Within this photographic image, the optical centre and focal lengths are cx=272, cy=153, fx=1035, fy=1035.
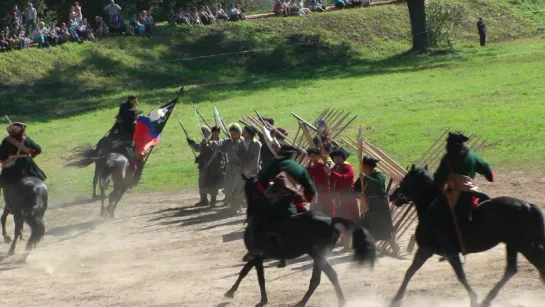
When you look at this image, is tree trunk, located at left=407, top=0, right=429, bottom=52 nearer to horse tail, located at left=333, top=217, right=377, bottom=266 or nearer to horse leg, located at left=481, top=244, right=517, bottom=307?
horse tail, located at left=333, top=217, right=377, bottom=266

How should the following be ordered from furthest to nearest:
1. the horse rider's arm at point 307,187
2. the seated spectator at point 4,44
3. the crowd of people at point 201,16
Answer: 1. the crowd of people at point 201,16
2. the seated spectator at point 4,44
3. the horse rider's arm at point 307,187

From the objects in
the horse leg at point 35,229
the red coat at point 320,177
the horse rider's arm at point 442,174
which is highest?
the horse rider's arm at point 442,174

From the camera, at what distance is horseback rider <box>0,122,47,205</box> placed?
54.4ft

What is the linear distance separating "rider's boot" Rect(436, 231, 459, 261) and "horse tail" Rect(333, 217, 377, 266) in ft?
2.52

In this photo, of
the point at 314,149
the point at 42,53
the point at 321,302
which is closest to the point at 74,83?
the point at 42,53

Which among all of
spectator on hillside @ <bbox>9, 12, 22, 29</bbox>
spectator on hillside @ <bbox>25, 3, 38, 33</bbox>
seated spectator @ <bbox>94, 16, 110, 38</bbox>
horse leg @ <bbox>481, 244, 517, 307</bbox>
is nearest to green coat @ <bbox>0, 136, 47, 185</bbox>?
horse leg @ <bbox>481, 244, 517, 307</bbox>

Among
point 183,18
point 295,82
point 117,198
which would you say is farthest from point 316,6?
point 117,198

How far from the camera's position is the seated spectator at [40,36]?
43188 millimetres

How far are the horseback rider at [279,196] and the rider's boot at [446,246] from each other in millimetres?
1608

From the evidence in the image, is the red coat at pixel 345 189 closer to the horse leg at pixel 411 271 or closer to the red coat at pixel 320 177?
the red coat at pixel 320 177

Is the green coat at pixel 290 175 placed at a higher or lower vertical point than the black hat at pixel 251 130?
higher

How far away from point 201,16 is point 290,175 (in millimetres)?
39134

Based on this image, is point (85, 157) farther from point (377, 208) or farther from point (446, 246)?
point (446, 246)

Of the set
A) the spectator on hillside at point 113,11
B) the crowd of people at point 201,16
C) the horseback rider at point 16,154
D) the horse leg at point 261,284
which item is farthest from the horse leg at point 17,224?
the crowd of people at point 201,16
